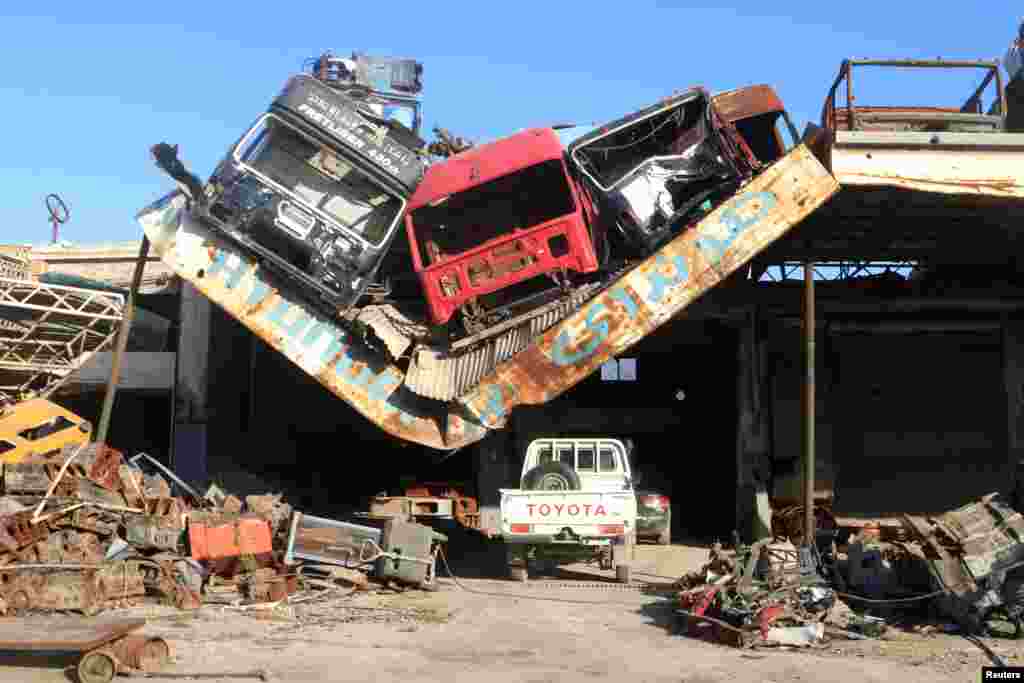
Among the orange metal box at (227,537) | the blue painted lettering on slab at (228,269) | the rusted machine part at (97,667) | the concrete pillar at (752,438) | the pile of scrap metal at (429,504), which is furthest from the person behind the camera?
the concrete pillar at (752,438)

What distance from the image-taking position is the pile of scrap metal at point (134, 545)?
10.9 m

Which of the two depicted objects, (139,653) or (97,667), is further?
(139,653)

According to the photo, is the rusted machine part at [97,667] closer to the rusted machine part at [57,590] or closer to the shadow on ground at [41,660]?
the shadow on ground at [41,660]

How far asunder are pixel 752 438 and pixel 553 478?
5.52 metres

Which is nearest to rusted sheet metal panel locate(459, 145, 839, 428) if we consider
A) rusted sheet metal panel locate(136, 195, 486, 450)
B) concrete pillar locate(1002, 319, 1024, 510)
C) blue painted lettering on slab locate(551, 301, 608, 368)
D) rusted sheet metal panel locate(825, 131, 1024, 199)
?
blue painted lettering on slab locate(551, 301, 608, 368)

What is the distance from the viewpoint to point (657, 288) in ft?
48.3

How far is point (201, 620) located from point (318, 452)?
10.6 metres

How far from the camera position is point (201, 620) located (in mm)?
10680

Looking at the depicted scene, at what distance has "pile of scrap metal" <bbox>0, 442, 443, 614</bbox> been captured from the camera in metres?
10.9

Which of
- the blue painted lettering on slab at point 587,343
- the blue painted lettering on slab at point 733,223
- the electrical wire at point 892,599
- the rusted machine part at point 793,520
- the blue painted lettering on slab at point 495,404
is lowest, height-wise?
the electrical wire at point 892,599

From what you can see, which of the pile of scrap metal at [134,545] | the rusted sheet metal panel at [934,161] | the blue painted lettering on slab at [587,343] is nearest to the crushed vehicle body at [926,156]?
the rusted sheet metal panel at [934,161]

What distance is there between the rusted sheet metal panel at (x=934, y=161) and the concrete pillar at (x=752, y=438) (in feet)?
15.0

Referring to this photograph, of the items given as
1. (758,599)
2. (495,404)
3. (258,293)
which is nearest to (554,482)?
(495,404)

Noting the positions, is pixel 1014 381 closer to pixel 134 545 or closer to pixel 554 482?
pixel 554 482
